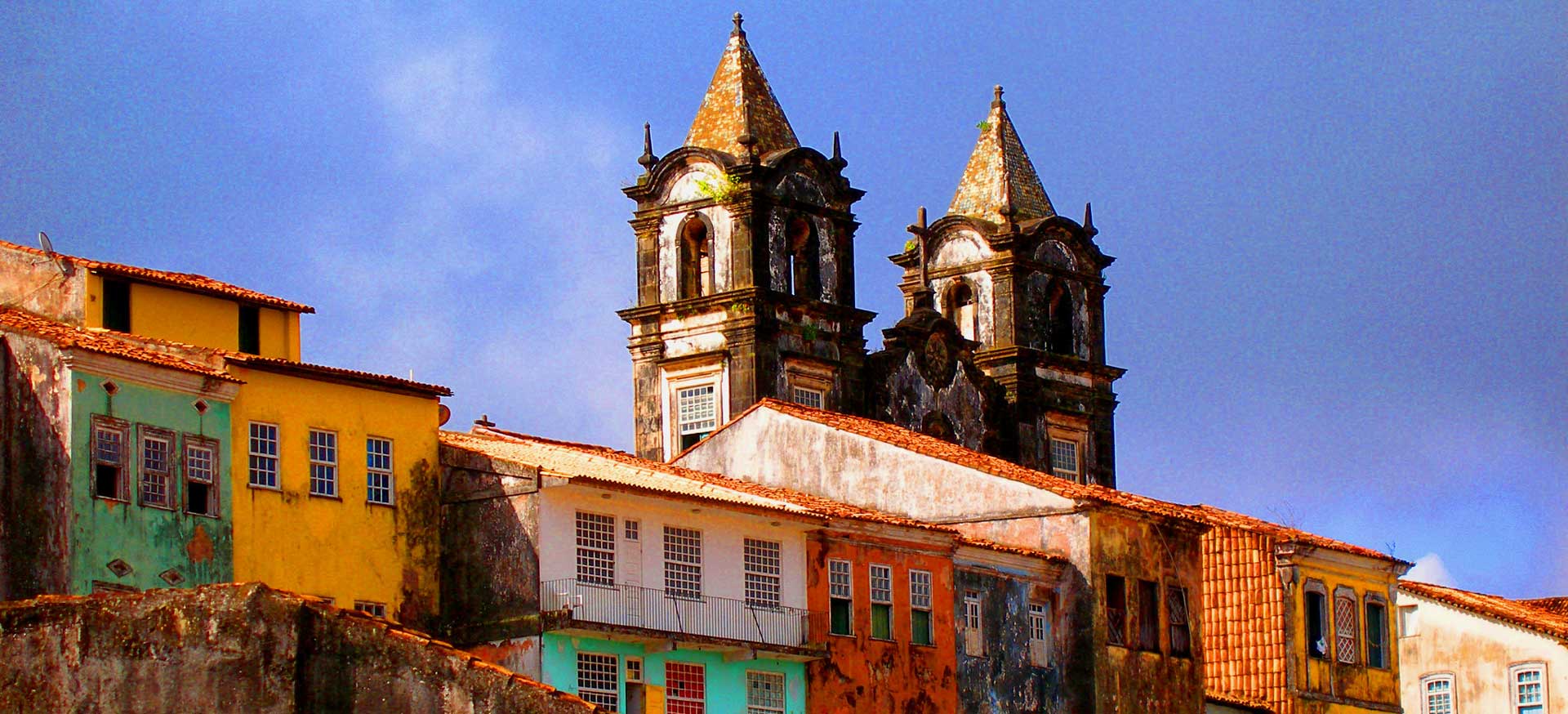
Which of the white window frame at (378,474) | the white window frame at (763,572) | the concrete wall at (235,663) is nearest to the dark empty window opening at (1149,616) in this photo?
the white window frame at (763,572)

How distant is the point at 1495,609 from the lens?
69.1 metres

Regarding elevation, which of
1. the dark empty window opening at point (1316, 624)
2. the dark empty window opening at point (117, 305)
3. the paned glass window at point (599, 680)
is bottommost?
the paned glass window at point (599, 680)

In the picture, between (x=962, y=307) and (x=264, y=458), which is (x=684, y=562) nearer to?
(x=264, y=458)

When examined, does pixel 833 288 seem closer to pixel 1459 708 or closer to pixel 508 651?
pixel 1459 708

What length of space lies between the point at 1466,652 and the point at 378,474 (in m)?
29.4

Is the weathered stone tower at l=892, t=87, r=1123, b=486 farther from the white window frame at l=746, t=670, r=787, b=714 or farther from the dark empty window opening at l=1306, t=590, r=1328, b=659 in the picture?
the white window frame at l=746, t=670, r=787, b=714

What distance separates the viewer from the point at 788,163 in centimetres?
6819

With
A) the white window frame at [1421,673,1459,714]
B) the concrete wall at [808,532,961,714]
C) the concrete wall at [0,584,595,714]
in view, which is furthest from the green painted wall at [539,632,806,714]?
the white window frame at [1421,673,1459,714]

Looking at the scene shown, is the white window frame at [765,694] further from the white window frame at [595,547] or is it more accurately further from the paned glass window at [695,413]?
the paned glass window at [695,413]

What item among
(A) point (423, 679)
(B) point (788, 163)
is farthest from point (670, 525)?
(B) point (788, 163)

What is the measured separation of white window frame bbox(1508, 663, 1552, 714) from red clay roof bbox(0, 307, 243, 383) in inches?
1280

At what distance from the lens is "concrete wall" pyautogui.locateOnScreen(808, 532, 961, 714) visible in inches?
2018

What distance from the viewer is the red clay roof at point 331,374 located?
151 ft

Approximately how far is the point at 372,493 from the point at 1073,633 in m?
14.0
